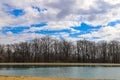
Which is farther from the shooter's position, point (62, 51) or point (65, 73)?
point (62, 51)

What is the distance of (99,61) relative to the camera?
121m

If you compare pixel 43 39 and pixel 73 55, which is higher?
pixel 43 39

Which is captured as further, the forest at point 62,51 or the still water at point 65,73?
the forest at point 62,51

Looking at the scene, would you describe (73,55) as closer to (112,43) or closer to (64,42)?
(64,42)

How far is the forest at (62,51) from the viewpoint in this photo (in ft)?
375

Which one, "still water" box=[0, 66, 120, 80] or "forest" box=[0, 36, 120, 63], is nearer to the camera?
"still water" box=[0, 66, 120, 80]

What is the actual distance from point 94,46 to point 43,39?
26530mm

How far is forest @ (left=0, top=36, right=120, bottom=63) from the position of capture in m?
114

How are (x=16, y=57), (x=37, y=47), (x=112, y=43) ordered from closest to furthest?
(x=16, y=57) < (x=37, y=47) < (x=112, y=43)

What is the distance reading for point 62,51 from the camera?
4751 inches

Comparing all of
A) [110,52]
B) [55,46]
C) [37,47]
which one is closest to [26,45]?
[37,47]

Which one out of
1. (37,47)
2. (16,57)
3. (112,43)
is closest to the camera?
(16,57)

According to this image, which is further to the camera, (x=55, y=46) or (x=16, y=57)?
(x=55, y=46)

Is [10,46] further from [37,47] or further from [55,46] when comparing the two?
[55,46]
